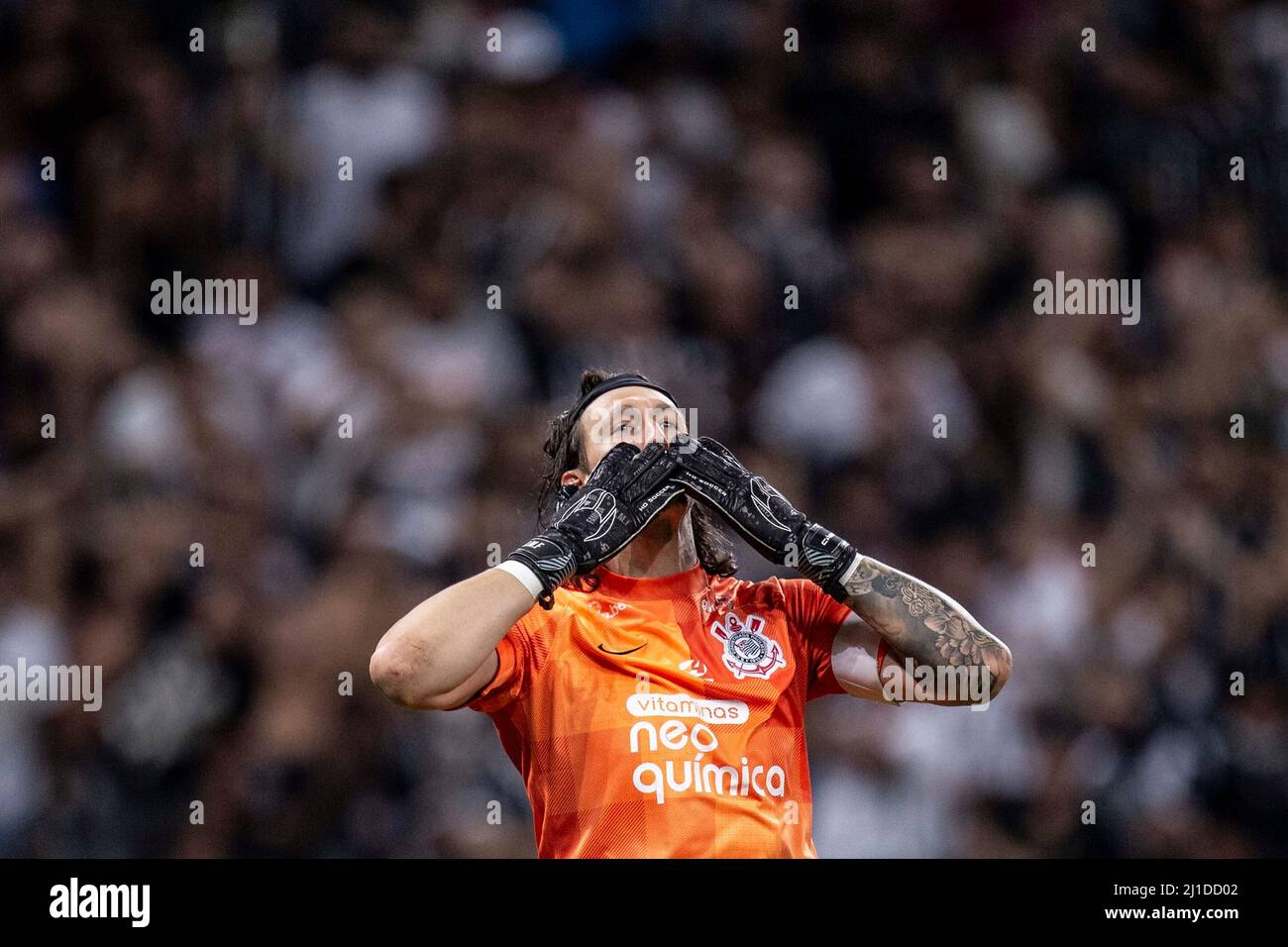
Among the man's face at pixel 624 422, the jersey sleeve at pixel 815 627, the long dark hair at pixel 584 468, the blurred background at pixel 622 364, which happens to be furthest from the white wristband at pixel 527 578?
the blurred background at pixel 622 364

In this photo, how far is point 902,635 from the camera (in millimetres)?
3256

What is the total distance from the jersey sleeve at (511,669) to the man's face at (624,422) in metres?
0.46

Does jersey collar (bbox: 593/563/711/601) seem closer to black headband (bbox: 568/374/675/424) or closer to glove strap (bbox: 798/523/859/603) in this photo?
glove strap (bbox: 798/523/859/603)

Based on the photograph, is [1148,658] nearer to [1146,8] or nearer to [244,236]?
[1146,8]

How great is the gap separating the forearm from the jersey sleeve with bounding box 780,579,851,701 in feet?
2.07

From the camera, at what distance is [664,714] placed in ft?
10.5

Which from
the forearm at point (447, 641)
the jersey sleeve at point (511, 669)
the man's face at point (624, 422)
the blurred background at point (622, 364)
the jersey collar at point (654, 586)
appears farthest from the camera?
the blurred background at point (622, 364)

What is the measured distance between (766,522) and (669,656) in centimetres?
33

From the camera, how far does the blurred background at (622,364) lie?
5379mm

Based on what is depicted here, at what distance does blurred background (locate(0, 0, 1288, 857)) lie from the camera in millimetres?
5379

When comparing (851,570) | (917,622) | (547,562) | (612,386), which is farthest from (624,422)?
(917,622)

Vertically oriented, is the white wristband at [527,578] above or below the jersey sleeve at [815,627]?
above

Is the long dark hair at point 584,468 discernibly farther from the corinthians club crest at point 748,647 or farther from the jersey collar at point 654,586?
the corinthians club crest at point 748,647

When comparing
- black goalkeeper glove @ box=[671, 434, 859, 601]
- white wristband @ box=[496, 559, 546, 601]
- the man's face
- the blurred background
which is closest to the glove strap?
black goalkeeper glove @ box=[671, 434, 859, 601]
